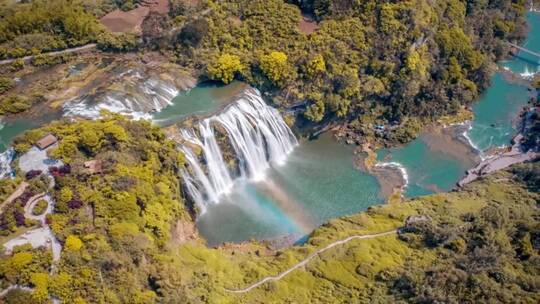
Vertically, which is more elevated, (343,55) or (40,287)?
(343,55)

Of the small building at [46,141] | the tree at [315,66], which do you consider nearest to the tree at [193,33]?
the tree at [315,66]

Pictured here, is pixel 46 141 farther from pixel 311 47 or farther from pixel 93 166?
pixel 311 47

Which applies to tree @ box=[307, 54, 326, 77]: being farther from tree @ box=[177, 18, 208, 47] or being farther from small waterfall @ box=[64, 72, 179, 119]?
small waterfall @ box=[64, 72, 179, 119]

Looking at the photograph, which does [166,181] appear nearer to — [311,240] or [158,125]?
[158,125]

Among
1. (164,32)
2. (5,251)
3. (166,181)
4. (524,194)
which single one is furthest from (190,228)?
(524,194)

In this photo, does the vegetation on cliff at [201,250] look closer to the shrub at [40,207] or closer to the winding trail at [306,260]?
the winding trail at [306,260]

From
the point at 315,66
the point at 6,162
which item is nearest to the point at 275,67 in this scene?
the point at 315,66

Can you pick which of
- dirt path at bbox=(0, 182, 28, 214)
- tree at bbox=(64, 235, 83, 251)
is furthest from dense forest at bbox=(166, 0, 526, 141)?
tree at bbox=(64, 235, 83, 251)
